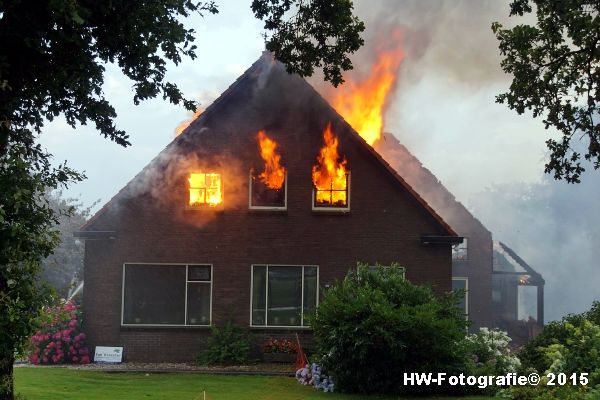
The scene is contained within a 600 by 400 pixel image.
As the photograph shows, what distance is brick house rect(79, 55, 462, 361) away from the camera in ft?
69.7

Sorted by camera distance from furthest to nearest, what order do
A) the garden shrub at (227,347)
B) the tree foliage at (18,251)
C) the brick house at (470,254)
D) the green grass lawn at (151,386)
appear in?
the brick house at (470,254) → the garden shrub at (227,347) → the green grass lawn at (151,386) → the tree foliage at (18,251)

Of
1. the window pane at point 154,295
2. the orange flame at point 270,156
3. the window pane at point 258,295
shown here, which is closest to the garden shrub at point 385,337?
the window pane at point 258,295

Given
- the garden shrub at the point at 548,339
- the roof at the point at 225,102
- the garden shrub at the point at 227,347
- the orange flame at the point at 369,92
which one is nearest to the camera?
the garden shrub at the point at 548,339

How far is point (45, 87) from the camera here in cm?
1042

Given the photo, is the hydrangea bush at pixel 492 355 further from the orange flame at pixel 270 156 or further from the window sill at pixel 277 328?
the orange flame at pixel 270 156

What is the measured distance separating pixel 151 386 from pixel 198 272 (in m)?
5.65

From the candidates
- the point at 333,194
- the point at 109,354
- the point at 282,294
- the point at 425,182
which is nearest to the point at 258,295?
the point at 282,294

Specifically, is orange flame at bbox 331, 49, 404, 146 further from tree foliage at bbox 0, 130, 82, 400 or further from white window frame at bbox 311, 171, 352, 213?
tree foliage at bbox 0, 130, 82, 400

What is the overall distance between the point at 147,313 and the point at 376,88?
994 centimetres

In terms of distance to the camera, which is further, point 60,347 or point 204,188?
point 204,188

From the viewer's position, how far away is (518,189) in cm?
9600

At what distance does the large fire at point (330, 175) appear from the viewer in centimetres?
2147

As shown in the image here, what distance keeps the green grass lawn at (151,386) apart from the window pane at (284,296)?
3223mm

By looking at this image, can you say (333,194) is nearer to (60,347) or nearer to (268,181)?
(268,181)
